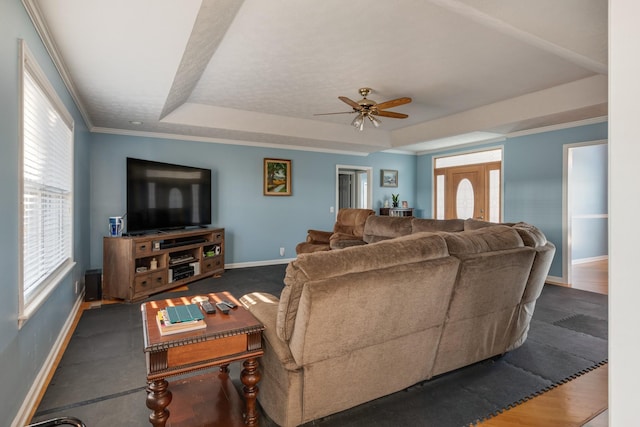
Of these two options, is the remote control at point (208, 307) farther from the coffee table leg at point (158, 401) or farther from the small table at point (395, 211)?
the small table at point (395, 211)

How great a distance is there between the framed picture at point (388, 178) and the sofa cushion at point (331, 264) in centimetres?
574

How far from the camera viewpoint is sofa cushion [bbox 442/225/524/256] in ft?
6.44

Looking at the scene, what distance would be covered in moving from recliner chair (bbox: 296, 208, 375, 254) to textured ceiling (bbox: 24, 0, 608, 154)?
1.51 metres

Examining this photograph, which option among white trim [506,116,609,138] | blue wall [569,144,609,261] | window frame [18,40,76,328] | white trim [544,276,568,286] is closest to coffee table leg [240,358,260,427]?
window frame [18,40,76,328]

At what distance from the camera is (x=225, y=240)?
223 inches

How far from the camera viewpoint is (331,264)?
150 cm

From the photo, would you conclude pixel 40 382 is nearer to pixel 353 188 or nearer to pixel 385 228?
pixel 385 228

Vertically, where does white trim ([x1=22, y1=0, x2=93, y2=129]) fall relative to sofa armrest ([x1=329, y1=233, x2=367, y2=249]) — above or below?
above

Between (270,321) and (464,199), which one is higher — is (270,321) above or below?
below

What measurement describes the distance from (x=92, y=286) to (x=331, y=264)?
12.1 ft

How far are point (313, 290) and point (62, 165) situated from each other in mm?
2898

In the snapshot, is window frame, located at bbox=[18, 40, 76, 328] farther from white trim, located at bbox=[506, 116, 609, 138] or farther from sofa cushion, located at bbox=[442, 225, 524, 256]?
white trim, located at bbox=[506, 116, 609, 138]

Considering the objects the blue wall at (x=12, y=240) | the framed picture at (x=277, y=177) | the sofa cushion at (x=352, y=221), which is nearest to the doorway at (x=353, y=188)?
the framed picture at (x=277, y=177)

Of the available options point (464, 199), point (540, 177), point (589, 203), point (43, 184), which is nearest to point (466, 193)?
point (464, 199)
